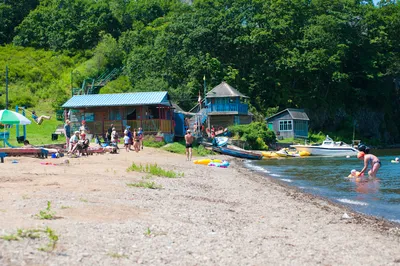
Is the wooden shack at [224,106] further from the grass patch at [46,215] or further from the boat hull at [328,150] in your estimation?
the grass patch at [46,215]

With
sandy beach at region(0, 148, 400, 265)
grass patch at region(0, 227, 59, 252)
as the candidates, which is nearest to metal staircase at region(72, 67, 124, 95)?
sandy beach at region(0, 148, 400, 265)

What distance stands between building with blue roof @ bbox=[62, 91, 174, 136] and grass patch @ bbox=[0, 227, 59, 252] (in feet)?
101

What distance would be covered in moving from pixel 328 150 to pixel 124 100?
18.5m

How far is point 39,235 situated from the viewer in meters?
6.89

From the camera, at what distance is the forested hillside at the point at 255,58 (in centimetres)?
6134

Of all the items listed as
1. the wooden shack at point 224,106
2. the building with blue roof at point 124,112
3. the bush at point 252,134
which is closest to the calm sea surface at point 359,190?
the building with blue roof at point 124,112

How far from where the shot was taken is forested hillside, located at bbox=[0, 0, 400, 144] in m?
61.3

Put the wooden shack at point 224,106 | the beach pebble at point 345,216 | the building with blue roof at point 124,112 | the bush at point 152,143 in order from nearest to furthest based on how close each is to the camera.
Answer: the beach pebble at point 345,216
the bush at point 152,143
the building with blue roof at point 124,112
the wooden shack at point 224,106

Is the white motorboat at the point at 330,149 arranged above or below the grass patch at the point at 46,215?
below

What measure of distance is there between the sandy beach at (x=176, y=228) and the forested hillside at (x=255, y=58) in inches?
1725

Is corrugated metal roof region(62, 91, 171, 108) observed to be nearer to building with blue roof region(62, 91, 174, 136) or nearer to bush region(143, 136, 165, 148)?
building with blue roof region(62, 91, 174, 136)

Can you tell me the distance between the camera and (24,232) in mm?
6879

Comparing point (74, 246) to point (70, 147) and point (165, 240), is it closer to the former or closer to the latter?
point (165, 240)

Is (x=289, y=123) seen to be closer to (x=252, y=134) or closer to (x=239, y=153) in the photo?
(x=252, y=134)
